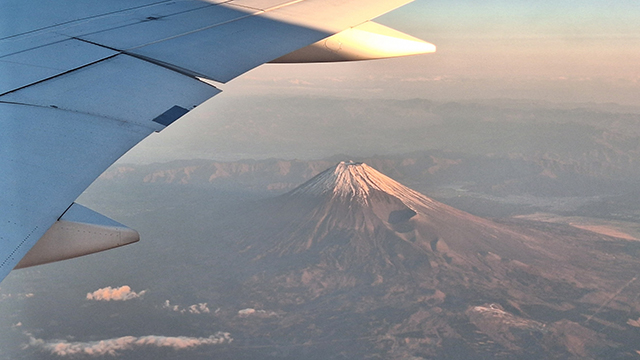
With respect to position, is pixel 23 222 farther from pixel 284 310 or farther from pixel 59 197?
pixel 284 310

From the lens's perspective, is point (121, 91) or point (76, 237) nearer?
point (76, 237)

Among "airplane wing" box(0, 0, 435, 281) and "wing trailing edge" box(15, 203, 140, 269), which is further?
"wing trailing edge" box(15, 203, 140, 269)

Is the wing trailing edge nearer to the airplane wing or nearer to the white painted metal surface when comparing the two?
the airplane wing

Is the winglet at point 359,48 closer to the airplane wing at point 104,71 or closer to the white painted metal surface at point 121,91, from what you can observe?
the airplane wing at point 104,71

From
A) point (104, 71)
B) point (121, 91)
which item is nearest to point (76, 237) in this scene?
point (121, 91)

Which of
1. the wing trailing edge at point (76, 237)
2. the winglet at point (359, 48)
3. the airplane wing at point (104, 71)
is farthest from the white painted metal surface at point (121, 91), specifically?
the winglet at point (359, 48)

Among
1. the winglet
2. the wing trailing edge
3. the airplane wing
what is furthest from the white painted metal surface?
the winglet

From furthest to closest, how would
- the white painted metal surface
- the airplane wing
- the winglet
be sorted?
the winglet
the white painted metal surface
the airplane wing

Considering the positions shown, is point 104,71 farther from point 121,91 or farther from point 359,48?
point 359,48
